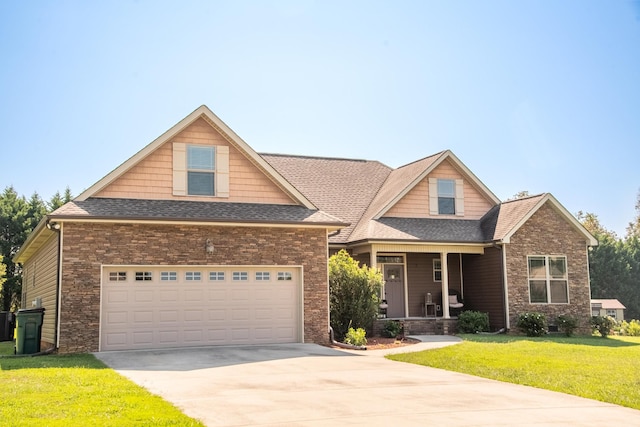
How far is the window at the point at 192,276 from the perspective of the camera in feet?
58.5

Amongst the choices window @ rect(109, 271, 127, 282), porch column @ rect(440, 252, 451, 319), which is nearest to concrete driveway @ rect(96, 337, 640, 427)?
window @ rect(109, 271, 127, 282)

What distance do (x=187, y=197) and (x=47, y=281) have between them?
202 inches

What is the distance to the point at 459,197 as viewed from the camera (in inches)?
979

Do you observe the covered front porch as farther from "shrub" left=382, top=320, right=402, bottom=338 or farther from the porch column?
"shrub" left=382, top=320, right=402, bottom=338

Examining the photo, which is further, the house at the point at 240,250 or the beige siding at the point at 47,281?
the beige siding at the point at 47,281

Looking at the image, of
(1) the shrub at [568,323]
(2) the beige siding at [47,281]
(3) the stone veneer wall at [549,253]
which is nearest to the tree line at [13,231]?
(2) the beige siding at [47,281]

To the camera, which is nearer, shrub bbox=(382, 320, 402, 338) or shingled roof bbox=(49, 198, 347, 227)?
shingled roof bbox=(49, 198, 347, 227)

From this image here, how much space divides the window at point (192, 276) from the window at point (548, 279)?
11.7 meters

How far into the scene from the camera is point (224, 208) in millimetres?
18625

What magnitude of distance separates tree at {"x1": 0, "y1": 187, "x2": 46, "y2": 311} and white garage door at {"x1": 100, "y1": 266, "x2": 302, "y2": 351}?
25018mm

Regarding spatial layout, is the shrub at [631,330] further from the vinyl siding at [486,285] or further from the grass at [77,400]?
the grass at [77,400]

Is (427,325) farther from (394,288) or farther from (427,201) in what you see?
(427,201)

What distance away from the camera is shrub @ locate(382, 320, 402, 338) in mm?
21438

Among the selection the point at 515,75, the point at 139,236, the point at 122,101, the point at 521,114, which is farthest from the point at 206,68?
the point at 521,114
